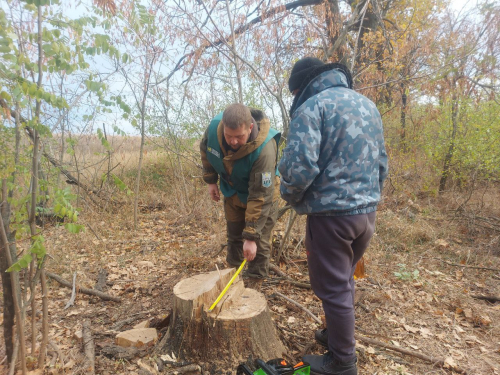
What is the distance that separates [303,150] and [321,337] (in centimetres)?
168

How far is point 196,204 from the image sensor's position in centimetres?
638

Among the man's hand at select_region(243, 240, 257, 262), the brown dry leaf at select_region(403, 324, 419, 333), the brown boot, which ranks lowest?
the brown dry leaf at select_region(403, 324, 419, 333)

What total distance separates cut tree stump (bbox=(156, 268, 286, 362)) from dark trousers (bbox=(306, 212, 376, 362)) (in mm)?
519

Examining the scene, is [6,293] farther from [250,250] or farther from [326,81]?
[326,81]

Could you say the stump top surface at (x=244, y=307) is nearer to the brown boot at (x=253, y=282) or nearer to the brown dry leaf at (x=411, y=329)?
the brown boot at (x=253, y=282)

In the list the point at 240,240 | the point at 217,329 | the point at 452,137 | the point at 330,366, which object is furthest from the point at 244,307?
the point at 452,137

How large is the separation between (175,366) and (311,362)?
0.99 meters

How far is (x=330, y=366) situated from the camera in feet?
7.31

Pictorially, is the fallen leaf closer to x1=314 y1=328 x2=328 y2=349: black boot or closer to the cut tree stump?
x1=314 y1=328 x2=328 y2=349: black boot

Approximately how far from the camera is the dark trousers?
2.08 metres

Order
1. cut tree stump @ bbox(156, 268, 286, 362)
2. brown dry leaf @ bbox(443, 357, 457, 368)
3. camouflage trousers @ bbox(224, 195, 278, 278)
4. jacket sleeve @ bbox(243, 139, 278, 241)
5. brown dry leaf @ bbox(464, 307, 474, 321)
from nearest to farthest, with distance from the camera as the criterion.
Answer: cut tree stump @ bbox(156, 268, 286, 362) < brown dry leaf @ bbox(443, 357, 457, 368) < jacket sleeve @ bbox(243, 139, 278, 241) < brown dry leaf @ bbox(464, 307, 474, 321) < camouflage trousers @ bbox(224, 195, 278, 278)

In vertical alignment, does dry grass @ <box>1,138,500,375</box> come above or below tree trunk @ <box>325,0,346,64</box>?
below

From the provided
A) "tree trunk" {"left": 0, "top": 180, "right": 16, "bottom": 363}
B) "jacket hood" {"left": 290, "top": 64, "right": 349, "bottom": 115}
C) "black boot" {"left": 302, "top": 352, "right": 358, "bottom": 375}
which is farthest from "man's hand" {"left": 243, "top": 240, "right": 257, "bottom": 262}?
"tree trunk" {"left": 0, "top": 180, "right": 16, "bottom": 363}

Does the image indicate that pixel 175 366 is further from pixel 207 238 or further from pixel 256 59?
pixel 256 59
